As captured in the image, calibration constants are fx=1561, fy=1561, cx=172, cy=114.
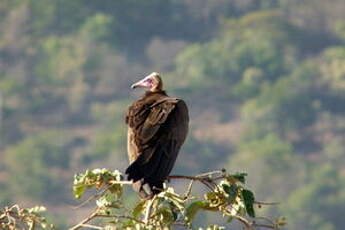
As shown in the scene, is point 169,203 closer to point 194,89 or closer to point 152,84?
point 152,84

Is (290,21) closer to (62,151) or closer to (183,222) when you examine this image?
(62,151)

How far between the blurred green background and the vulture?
45.0 meters

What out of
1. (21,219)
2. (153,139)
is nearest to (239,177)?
(21,219)

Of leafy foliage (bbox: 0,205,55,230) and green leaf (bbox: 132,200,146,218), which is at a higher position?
green leaf (bbox: 132,200,146,218)

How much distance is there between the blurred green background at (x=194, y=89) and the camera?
6588 centimetres

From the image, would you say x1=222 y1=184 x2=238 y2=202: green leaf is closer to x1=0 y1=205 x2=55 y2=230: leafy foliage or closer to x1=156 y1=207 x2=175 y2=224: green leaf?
x1=156 y1=207 x2=175 y2=224: green leaf

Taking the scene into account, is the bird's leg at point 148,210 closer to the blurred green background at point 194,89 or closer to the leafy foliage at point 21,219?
the leafy foliage at point 21,219

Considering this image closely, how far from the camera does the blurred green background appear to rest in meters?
65.9

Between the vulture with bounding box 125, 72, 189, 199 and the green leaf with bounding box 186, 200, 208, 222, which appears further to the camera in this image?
the vulture with bounding box 125, 72, 189, 199

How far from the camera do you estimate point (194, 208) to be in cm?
662

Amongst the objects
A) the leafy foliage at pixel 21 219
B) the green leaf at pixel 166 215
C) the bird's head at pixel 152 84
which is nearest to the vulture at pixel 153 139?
the bird's head at pixel 152 84

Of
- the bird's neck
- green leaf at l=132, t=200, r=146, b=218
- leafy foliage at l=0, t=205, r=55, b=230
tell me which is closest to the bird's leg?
green leaf at l=132, t=200, r=146, b=218

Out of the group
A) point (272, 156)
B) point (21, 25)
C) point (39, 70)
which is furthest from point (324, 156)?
point (21, 25)

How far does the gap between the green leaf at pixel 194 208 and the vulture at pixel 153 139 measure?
2.69ft
